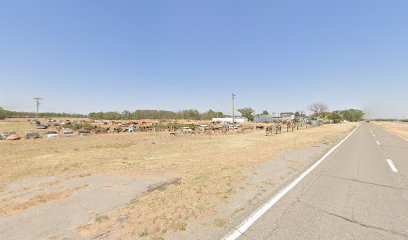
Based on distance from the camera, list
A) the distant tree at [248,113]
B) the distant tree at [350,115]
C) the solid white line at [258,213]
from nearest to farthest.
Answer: the solid white line at [258,213], the distant tree at [248,113], the distant tree at [350,115]

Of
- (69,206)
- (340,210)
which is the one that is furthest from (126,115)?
(340,210)

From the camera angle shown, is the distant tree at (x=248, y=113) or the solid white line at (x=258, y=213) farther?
the distant tree at (x=248, y=113)

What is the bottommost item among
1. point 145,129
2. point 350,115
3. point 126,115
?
point 145,129

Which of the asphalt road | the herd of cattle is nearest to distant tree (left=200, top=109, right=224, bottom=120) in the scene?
the herd of cattle

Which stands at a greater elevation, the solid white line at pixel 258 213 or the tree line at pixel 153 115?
the tree line at pixel 153 115

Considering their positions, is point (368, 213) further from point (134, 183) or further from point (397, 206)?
point (134, 183)

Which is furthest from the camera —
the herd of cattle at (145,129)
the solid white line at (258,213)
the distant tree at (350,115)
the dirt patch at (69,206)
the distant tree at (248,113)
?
the distant tree at (350,115)

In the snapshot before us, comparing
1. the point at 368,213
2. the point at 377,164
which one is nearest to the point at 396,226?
the point at 368,213

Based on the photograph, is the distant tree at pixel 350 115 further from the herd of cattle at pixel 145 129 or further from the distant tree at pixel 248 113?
the herd of cattle at pixel 145 129

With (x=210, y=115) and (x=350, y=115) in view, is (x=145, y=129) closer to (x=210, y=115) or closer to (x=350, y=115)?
(x=210, y=115)

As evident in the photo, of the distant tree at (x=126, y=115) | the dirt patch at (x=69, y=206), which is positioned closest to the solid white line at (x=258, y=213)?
the dirt patch at (x=69, y=206)

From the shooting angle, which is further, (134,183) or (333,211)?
(134,183)

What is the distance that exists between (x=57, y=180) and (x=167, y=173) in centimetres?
373

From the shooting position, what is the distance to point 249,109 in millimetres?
162125
